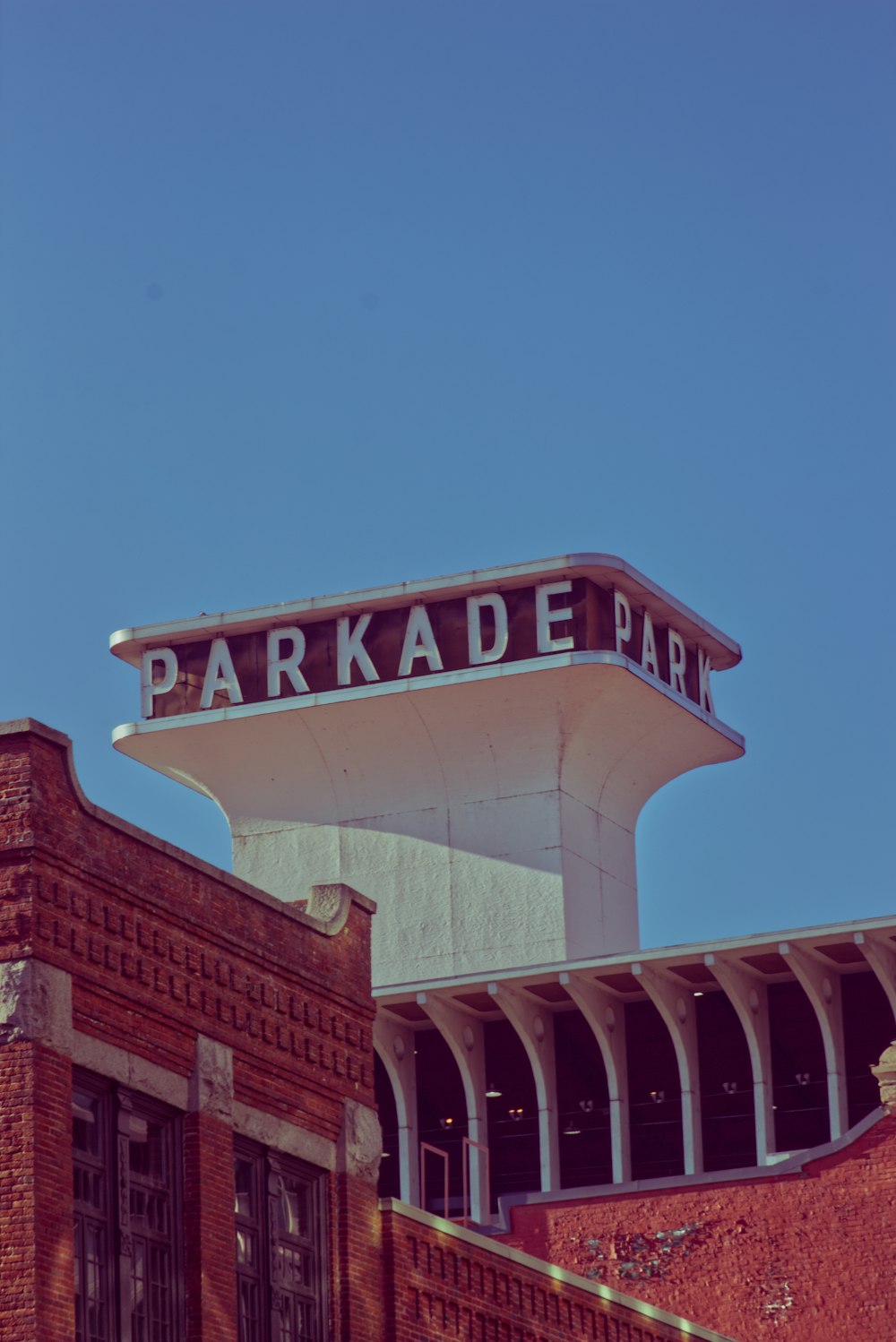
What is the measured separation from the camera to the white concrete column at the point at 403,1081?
157ft

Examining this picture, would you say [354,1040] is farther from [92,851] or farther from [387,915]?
[387,915]

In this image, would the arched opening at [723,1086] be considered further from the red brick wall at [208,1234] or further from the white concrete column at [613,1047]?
the red brick wall at [208,1234]

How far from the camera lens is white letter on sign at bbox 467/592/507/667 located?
53.4 m

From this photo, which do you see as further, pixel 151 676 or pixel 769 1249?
pixel 151 676

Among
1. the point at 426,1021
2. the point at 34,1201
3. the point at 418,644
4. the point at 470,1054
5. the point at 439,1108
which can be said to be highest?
the point at 418,644

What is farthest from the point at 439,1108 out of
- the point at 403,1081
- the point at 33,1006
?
the point at 33,1006

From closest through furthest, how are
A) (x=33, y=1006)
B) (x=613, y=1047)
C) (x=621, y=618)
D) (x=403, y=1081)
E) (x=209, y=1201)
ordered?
(x=33, y=1006), (x=209, y=1201), (x=613, y=1047), (x=403, y=1081), (x=621, y=618)

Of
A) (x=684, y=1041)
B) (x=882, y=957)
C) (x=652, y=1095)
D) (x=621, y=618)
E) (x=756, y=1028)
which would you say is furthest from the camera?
(x=621, y=618)

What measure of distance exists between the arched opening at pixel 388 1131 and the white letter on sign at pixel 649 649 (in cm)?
1023

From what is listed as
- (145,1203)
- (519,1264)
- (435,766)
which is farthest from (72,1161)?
(435,766)

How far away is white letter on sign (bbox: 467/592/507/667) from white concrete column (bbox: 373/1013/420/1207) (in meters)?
7.84

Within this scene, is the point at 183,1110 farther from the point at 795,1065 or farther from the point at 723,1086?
the point at 795,1065

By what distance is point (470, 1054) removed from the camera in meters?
49.0

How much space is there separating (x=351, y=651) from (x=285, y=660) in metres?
1.47
